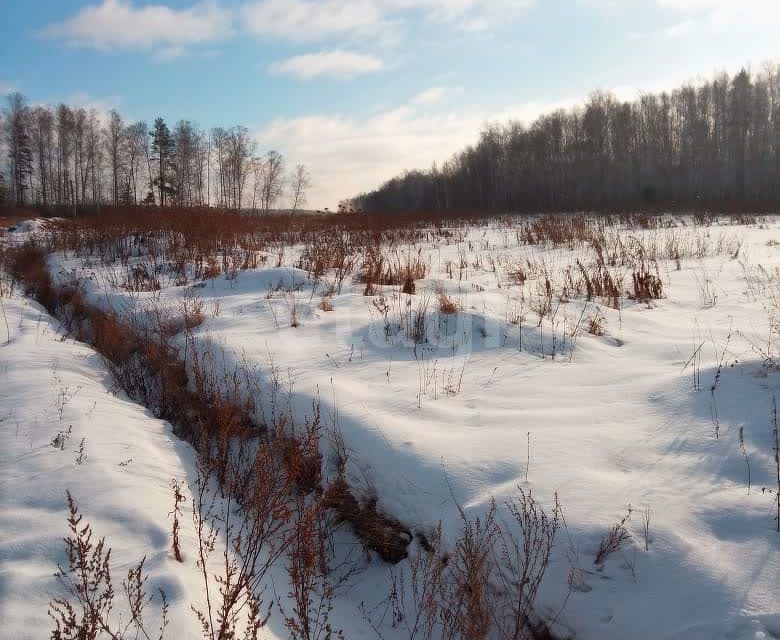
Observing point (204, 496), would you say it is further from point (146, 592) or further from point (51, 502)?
point (146, 592)

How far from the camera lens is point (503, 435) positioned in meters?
3.09

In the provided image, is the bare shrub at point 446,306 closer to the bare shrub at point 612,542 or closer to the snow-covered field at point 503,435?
the snow-covered field at point 503,435

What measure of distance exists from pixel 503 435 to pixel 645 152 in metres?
43.9

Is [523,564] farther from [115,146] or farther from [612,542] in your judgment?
[115,146]

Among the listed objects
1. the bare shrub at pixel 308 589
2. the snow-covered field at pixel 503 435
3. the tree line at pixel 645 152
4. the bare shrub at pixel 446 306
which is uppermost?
the tree line at pixel 645 152

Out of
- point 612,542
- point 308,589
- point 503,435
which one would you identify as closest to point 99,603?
point 308,589

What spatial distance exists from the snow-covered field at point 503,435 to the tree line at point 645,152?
29.8m

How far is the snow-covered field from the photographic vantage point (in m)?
1.98

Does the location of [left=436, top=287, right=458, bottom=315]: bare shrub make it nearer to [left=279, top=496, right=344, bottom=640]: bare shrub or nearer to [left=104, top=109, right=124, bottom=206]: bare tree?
[left=279, top=496, right=344, bottom=640]: bare shrub

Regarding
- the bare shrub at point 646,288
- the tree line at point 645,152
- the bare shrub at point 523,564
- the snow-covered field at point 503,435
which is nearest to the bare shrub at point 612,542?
the snow-covered field at point 503,435

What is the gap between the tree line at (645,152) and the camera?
119ft

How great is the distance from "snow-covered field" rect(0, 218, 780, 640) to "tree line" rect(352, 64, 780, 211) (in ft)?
97.7

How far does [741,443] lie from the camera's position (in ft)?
8.76

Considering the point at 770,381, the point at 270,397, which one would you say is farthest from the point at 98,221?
the point at 770,381
